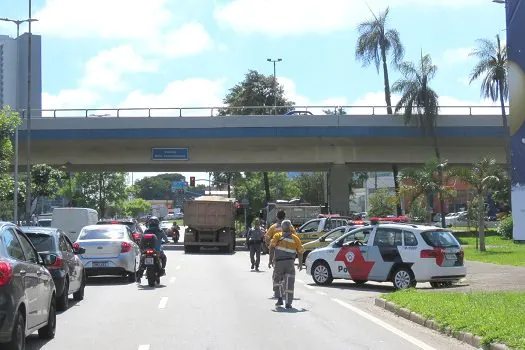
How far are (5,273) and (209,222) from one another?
30.5 meters

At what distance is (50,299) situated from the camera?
10227mm

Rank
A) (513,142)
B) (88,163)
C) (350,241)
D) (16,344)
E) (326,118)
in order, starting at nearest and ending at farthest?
(16,344) → (350,241) → (513,142) → (326,118) → (88,163)

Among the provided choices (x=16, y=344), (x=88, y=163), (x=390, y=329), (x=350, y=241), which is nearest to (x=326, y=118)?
(x=88, y=163)

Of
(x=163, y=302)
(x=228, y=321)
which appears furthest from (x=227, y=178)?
(x=228, y=321)

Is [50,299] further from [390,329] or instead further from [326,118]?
[326,118]

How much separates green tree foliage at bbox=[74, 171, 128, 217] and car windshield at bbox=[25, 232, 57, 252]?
217ft

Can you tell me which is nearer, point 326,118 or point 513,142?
point 513,142

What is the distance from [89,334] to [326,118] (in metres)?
35.1

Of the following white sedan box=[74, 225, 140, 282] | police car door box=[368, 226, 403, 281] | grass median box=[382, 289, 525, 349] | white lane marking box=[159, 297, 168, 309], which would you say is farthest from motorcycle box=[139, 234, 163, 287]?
grass median box=[382, 289, 525, 349]

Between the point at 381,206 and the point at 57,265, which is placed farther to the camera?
the point at 381,206

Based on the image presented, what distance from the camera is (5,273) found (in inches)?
306

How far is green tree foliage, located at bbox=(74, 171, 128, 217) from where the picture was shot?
79.7 metres

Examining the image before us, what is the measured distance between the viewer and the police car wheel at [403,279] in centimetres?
1777

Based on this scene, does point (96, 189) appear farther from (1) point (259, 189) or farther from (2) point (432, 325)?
(2) point (432, 325)
